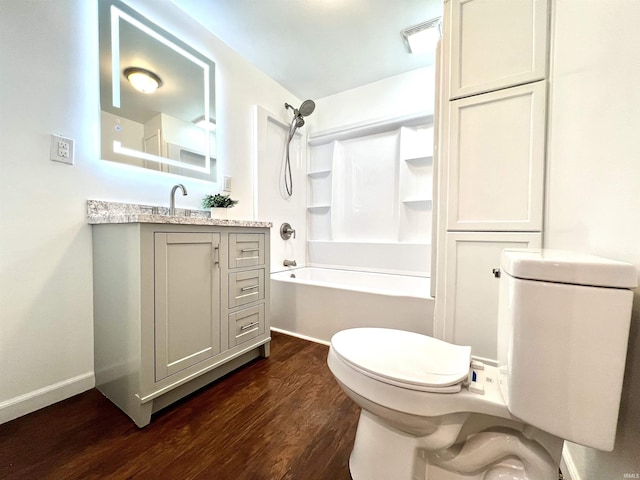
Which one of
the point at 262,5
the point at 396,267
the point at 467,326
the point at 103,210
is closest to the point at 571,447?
the point at 467,326

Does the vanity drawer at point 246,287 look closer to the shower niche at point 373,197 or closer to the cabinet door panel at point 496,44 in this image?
the shower niche at point 373,197

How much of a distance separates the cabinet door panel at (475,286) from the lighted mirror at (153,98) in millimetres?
1747

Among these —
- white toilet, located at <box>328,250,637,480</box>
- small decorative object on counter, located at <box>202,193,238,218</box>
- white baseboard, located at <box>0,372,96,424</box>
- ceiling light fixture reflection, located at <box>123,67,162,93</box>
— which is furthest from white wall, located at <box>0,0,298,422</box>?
white toilet, located at <box>328,250,637,480</box>

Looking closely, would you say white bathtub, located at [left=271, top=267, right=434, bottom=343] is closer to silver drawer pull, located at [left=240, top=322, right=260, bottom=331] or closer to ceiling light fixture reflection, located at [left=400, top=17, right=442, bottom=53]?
silver drawer pull, located at [left=240, top=322, right=260, bottom=331]

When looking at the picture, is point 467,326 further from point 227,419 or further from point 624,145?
point 227,419

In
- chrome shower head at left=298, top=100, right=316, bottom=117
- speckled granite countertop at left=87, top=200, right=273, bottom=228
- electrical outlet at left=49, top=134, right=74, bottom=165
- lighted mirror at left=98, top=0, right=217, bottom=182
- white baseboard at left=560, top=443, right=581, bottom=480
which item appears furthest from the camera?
chrome shower head at left=298, top=100, right=316, bottom=117

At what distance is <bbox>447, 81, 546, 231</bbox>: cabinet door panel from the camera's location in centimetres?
113

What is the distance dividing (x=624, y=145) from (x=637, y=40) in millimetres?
220

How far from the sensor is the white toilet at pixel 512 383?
0.49 m

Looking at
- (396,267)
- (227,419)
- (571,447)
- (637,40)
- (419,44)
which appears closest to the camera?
(637,40)

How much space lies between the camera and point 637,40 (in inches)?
21.7

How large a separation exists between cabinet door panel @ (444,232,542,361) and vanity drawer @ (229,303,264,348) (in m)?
1.07

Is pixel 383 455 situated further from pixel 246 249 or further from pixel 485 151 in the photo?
pixel 485 151

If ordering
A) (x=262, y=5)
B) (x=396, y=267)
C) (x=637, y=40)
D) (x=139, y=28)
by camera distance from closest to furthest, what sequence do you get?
(x=637, y=40) → (x=139, y=28) → (x=262, y=5) → (x=396, y=267)
